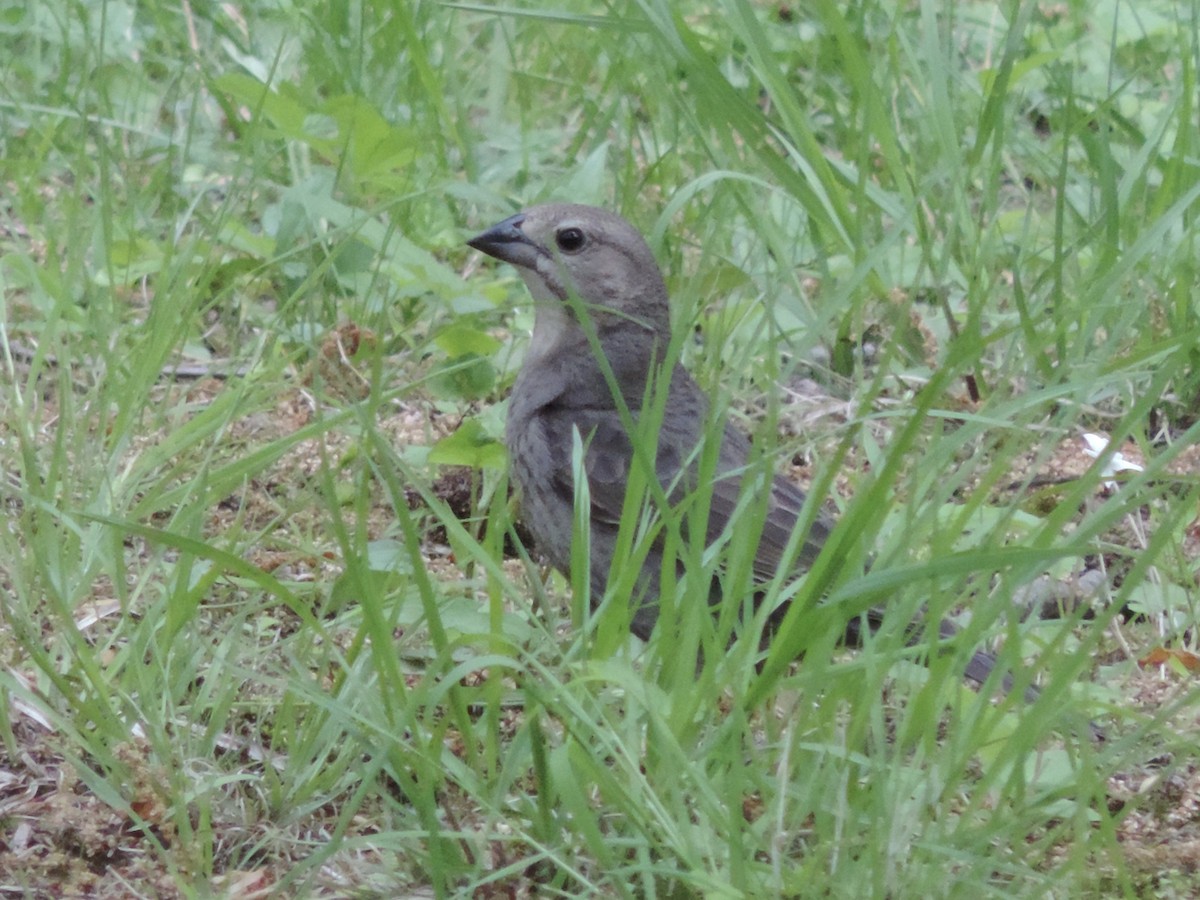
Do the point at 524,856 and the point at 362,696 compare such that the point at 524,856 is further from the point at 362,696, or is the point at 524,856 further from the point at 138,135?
the point at 138,135

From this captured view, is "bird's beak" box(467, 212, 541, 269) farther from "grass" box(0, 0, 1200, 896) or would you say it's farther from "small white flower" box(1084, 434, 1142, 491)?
"small white flower" box(1084, 434, 1142, 491)

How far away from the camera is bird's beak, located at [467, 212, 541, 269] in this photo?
451 cm

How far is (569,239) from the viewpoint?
4.57 m

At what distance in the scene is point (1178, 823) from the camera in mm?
3021

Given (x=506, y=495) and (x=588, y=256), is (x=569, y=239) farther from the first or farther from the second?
(x=506, y=495)

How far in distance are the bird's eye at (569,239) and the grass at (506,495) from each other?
1.07 feet

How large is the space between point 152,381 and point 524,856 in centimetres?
153

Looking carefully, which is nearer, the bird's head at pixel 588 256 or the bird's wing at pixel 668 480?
the bird's wing at pixel 668 480

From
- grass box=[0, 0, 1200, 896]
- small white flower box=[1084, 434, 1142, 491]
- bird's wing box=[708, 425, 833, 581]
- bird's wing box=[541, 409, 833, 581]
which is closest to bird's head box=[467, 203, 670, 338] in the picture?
grass box=[0, 0, 1200, 896]

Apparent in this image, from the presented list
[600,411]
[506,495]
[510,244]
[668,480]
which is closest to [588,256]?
[510,244]

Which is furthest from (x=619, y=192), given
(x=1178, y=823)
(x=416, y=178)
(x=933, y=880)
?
(x=933, y=880)

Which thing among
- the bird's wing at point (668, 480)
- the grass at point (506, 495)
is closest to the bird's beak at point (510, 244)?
the grass at point (506, 495)

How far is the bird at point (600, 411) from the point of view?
12.8 ft

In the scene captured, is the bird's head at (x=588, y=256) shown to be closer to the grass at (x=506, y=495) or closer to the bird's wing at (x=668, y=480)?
the grass at (x=506, y=495)
